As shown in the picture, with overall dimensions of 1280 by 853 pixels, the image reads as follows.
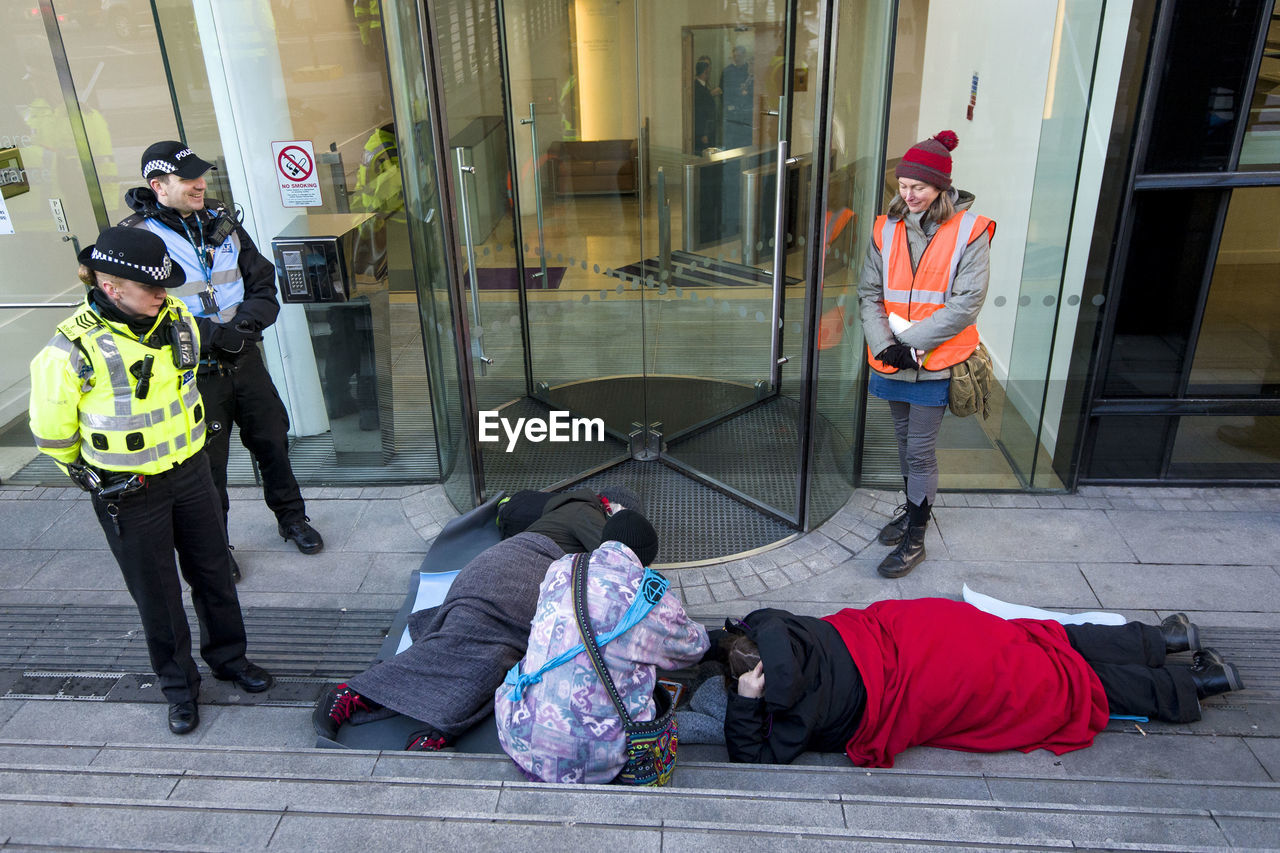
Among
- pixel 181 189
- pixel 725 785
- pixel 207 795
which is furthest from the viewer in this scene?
pixel 181 189

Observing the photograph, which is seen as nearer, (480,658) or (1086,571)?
(480,658)

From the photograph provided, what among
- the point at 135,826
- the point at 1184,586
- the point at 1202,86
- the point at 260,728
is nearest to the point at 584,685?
the point at 135,826

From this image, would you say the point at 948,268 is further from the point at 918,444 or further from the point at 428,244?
the point at 428,244

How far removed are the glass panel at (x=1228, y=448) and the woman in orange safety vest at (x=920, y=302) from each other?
1582 mm

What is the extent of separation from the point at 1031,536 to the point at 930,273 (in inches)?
55.6

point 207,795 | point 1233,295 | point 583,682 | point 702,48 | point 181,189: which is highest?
point 702,48

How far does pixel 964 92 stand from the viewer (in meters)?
5.57

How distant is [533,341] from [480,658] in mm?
2719

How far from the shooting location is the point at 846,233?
4.42 m

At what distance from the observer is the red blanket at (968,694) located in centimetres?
302

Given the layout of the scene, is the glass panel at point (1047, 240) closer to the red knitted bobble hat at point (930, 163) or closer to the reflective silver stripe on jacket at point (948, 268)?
the reflective silver stripe on jacket at point (948, 268)

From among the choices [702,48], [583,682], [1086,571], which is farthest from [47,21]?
[1086,571]

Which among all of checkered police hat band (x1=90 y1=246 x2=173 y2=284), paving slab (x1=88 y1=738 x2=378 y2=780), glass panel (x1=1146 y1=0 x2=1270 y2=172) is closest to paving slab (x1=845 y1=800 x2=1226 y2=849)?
paving slab (x1=88 y1=738 x2=378 y2=780)

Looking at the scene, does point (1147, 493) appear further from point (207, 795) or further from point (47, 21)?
point (47, 21)
